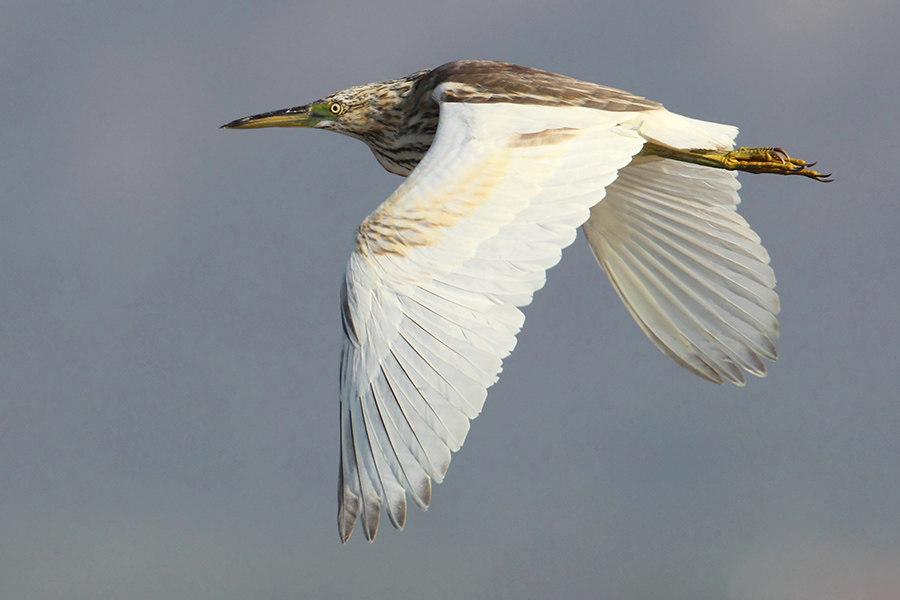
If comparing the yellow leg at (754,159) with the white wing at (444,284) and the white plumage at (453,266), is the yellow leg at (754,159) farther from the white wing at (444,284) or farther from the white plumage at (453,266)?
the white wing at (444,284)

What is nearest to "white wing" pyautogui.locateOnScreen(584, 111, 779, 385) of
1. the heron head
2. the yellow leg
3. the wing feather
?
the wing feather

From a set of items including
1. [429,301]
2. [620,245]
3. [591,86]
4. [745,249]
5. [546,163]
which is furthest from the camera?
[620,245]

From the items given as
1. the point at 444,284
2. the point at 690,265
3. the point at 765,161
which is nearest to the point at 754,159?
the point at 765,161

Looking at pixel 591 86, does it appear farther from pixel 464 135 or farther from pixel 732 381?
pixel 732 381

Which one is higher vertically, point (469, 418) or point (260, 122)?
point (260, 122)

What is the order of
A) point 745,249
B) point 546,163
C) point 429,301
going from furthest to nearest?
point 745,249, point 546,163, point 429,301

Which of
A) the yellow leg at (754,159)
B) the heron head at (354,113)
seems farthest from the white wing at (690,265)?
the heron head at (354,113)

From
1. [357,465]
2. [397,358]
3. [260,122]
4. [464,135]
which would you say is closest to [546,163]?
[464,135]

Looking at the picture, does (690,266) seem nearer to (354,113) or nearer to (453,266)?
(354,113)
